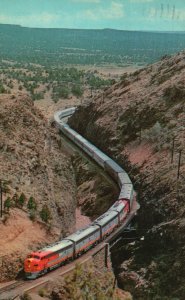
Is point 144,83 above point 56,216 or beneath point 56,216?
above

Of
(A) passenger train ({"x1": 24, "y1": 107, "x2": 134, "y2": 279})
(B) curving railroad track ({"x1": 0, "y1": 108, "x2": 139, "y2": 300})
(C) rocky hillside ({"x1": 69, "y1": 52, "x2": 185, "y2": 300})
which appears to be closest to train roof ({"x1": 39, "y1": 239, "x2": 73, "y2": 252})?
(A) passenger train ({"x1": 24, "y1": 107, "x2": 134, "y2": 279})

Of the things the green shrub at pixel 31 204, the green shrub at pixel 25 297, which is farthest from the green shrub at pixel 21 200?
the green shrub at pixel 25 297

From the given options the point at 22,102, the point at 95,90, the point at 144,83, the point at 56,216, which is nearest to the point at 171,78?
the point at 144,83

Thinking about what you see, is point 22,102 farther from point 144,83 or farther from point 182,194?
point 144,83

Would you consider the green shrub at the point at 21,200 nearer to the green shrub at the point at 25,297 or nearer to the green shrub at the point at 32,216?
the green shrub at the point at 32,216

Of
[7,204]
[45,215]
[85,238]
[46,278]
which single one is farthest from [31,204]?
[46,278]

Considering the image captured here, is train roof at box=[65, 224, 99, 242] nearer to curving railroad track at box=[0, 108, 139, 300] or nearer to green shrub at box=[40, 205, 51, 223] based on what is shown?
curving railroad track at box=[0, 108, 139, 300]
